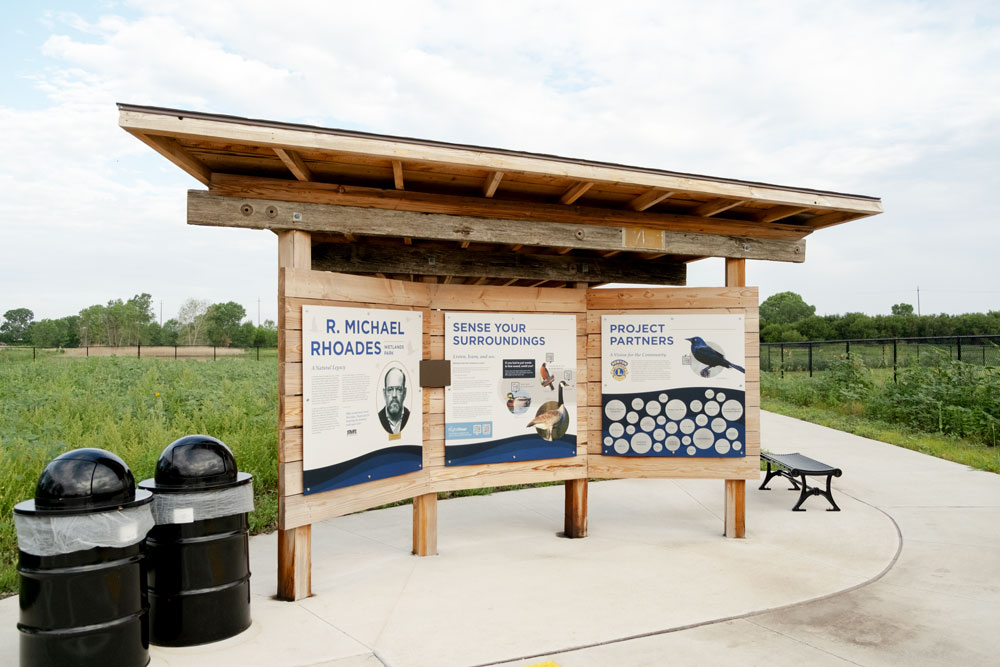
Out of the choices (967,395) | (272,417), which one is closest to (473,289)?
(272,417)

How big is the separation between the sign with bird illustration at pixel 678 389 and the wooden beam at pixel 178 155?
385 cm

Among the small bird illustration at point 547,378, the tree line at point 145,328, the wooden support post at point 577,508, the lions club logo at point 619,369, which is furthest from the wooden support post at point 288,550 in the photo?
the tree line at point 145,328

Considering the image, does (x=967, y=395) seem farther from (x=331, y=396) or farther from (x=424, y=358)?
(x=331, y=396)

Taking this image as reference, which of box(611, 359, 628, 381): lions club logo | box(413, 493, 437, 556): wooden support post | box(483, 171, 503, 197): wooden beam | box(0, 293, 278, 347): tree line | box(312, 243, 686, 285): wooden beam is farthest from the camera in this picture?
box(0, 293, 278, 347): tree line

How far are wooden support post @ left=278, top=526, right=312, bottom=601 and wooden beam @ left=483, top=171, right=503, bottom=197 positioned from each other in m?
2.89

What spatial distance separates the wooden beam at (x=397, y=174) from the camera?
188 inches

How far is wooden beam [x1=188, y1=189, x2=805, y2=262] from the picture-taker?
190 inches

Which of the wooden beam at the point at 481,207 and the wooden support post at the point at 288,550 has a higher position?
the wooden beam at the point at 481,207

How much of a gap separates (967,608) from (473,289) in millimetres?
4365

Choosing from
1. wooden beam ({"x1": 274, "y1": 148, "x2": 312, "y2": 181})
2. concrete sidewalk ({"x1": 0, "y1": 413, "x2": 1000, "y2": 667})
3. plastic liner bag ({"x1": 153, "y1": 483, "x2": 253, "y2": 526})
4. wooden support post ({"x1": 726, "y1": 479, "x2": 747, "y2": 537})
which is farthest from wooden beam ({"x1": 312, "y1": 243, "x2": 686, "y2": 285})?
plastic liner bag ({"x1": 153, "y1": 483, "x2": 253, "y2": 526})

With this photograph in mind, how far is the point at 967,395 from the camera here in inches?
508

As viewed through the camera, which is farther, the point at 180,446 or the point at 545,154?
the point at 545,154

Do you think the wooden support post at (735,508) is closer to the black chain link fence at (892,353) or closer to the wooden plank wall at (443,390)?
the wooden plank wall at (443,390)

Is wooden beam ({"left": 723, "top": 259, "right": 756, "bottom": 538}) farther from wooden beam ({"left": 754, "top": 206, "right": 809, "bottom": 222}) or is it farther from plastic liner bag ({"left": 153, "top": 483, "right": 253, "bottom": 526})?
plastic liner bag ({"left": 153, "top": 483, "right": 253, "bottom": 526})
